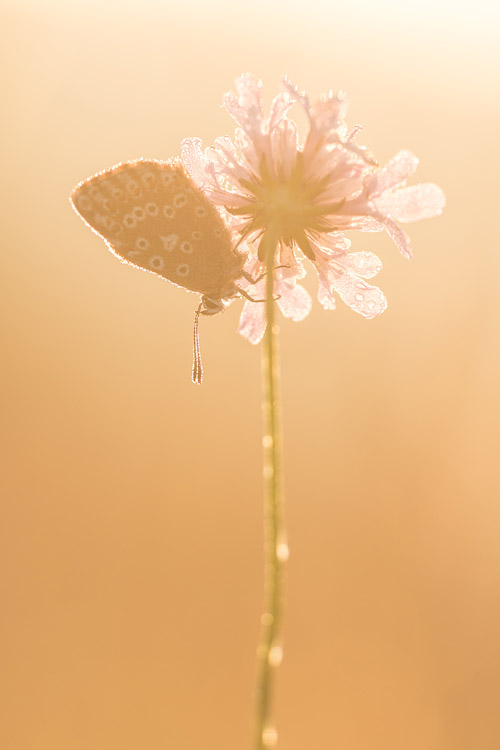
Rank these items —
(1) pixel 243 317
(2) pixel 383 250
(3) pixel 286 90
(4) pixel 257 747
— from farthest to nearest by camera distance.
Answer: (2) pixel 383 250 < (1) pixel 243 317 < (3) pixel 286 90 < (4) pixel 257 747

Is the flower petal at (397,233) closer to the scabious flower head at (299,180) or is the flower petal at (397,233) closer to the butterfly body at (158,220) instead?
the scabious flower head at (299,180)

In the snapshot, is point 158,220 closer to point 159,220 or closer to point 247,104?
point 159,220

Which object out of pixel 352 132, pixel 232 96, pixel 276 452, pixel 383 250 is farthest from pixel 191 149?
pixel 383 250

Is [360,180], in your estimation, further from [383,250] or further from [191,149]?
[383,250]

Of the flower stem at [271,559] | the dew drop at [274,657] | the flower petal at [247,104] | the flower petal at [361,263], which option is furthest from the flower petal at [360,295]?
the dew drop at [274,657]

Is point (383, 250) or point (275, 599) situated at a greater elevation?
point (383, 250)

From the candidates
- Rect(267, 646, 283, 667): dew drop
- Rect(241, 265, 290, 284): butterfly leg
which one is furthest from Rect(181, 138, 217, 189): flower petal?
Rect(267, 646, 283, 667): dew drop

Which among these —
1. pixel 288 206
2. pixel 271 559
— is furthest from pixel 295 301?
pixel 271 559
